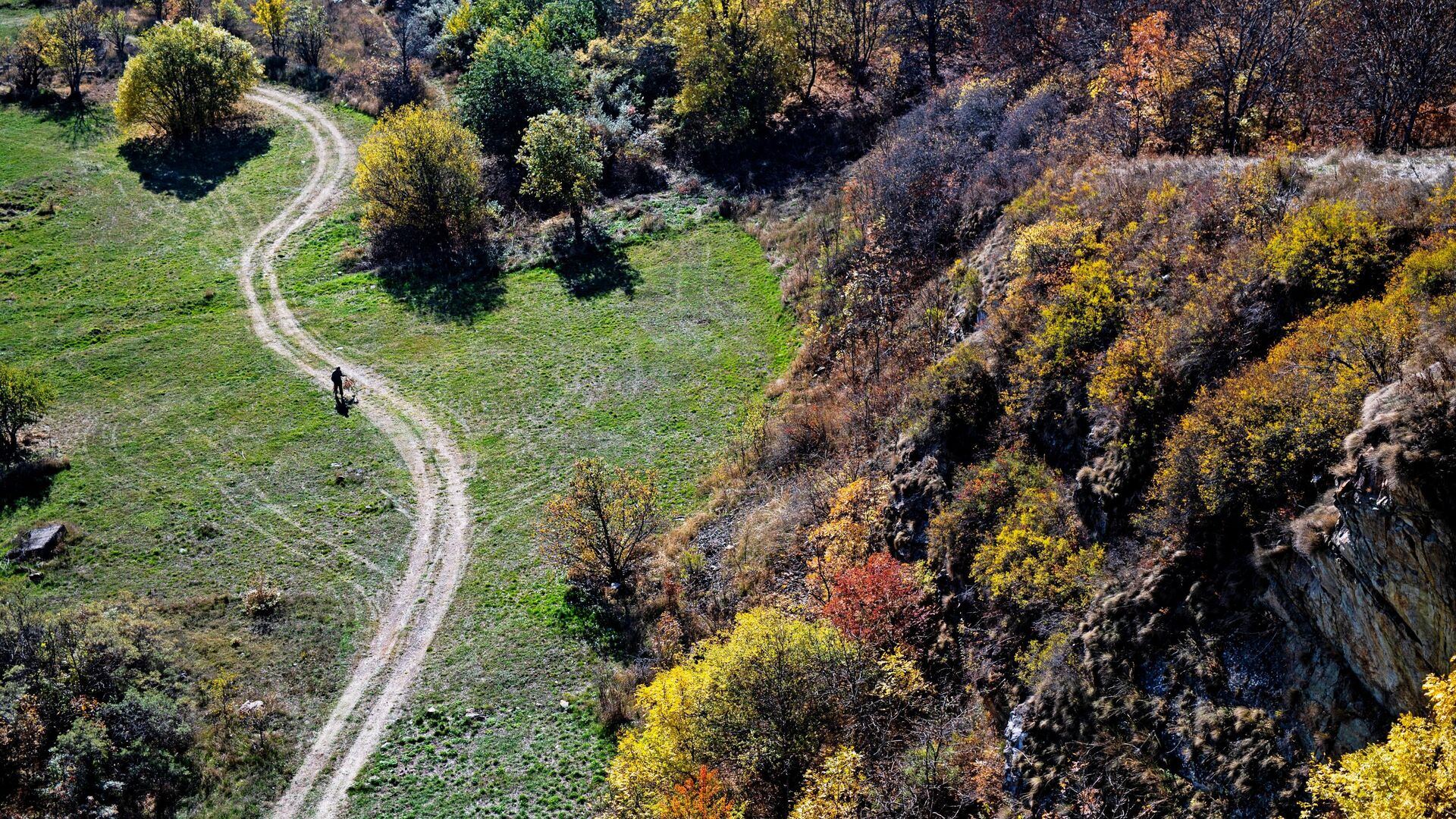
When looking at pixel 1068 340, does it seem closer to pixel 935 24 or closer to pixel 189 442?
pixel 189 442

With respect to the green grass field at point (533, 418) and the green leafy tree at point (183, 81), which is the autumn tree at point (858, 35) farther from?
the green leafy tree at point (183, 81)

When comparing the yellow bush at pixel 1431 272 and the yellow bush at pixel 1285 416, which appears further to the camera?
the yellow bush at pixel 1431 272

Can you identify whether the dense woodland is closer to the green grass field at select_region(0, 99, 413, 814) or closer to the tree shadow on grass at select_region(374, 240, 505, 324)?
the green grass field at select_region(0, 99, 413, 814)

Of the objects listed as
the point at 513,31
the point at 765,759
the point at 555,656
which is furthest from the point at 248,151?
the point at 765,759

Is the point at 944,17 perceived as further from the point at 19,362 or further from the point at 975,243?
the point at 19,362

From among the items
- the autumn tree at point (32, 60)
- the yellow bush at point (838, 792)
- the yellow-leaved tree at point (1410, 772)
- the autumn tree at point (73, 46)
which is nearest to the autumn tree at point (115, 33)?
the autumn tree at point (73, 46)

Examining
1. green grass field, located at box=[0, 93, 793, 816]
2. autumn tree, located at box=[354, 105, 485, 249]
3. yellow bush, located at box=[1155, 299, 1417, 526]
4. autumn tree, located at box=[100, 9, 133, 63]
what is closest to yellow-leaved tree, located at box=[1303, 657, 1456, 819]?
yellow bush, located at box=[1155, 299, 1417, 526]

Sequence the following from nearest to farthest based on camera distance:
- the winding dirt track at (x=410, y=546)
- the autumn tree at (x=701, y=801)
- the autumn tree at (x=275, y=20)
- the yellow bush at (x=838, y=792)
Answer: the yellow bush at (x=838, y=792)
the autumn tree at (x=701, y=801)
the winding dirt track at (x=410, y=546)
the autumn tree at (x=275, y=20)

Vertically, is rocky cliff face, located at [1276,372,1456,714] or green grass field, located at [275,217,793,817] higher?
rocky cliff face, located at [1276,372,1456,714]
